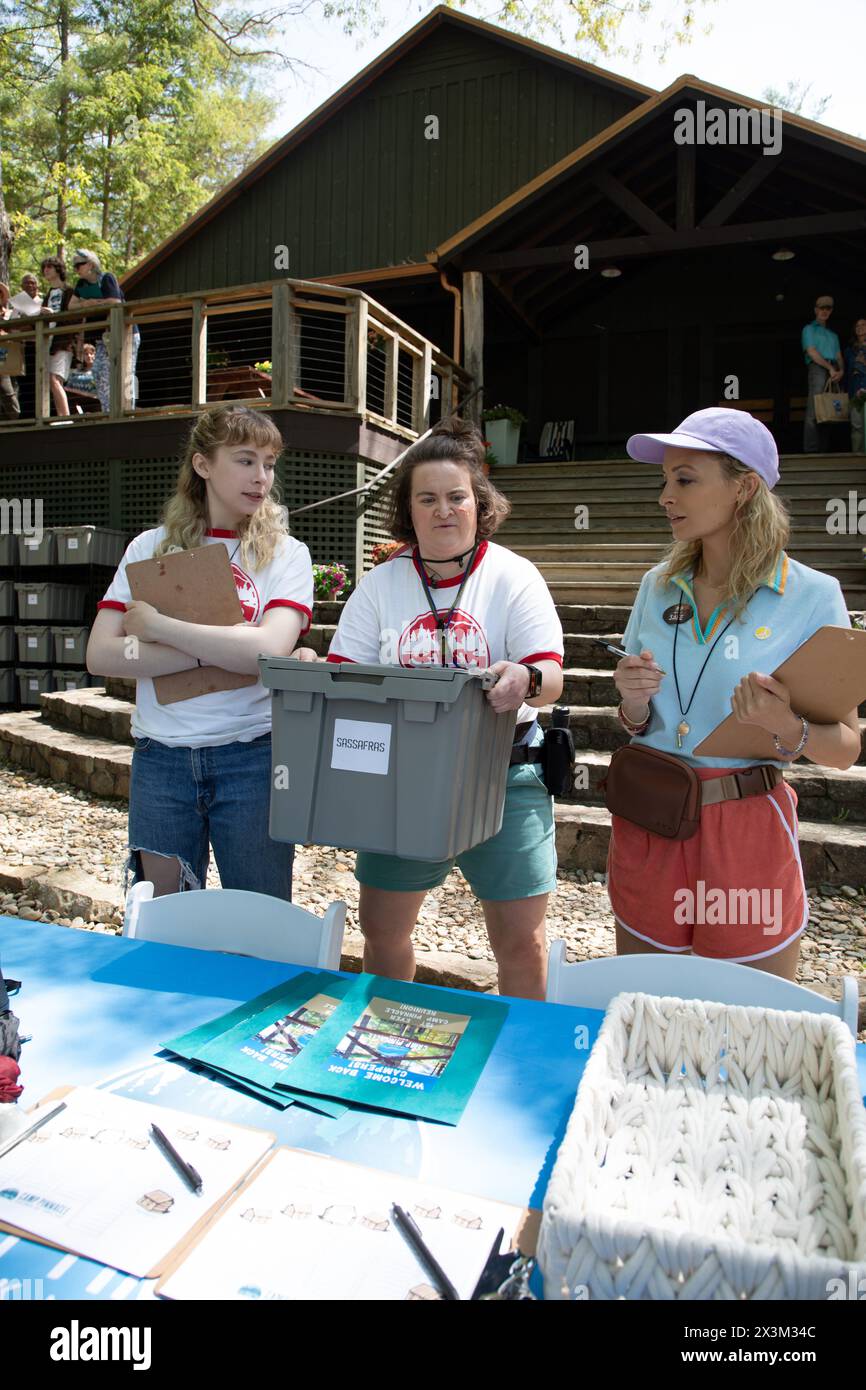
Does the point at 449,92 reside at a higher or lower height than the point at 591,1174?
higher

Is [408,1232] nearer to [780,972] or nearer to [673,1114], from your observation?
[673,1114]

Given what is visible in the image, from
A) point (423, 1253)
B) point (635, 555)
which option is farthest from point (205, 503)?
point (635, 555)

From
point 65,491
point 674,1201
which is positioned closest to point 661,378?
point 65,491

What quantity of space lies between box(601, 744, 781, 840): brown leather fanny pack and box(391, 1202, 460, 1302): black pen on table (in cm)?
108

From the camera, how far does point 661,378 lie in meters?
12.3

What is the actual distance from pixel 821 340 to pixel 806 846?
7845 mm

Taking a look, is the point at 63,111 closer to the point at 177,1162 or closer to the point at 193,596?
the point at 193,596

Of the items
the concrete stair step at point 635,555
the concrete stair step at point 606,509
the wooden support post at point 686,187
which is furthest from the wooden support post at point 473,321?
the concrete stair step at point 635,555

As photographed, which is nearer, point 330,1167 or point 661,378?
point 330,1167

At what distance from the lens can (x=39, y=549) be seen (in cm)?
950

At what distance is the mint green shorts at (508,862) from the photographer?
2.12 metres

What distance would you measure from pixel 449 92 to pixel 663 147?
435 cm

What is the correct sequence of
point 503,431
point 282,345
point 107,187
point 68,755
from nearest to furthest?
point 68,755 → point 282,345 → point 503,431 → point 107,187
